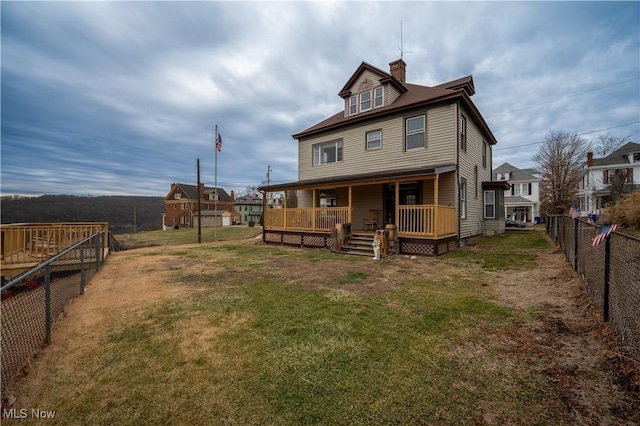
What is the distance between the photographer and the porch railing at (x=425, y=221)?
9.56 metres

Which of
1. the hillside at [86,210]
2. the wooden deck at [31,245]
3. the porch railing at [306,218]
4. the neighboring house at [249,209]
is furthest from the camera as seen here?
the neighboring house at [249,209]

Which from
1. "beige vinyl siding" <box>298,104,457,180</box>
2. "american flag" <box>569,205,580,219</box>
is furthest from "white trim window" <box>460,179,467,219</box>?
"american flag" <box>569,205,580,219</box>

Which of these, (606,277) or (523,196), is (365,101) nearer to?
(606,277)

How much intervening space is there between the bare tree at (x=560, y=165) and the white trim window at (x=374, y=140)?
84.0 ft

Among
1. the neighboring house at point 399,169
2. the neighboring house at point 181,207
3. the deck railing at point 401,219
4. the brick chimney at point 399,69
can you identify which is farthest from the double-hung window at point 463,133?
the neighboring house at point 181,207

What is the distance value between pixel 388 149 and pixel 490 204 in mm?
8042

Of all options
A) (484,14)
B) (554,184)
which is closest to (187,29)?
(484,14)

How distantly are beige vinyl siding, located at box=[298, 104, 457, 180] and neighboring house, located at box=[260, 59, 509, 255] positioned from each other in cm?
4

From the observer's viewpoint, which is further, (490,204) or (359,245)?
(490,204)

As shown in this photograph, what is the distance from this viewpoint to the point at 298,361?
2896mm

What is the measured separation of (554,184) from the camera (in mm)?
28172

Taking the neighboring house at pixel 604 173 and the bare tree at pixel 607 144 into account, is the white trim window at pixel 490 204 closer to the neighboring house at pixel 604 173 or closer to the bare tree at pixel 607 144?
the neighboring house at pixel 604 173

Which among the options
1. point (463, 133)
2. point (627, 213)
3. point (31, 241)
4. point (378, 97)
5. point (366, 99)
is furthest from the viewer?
point (366, 99)

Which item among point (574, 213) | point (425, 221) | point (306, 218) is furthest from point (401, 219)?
point (574, 213)
